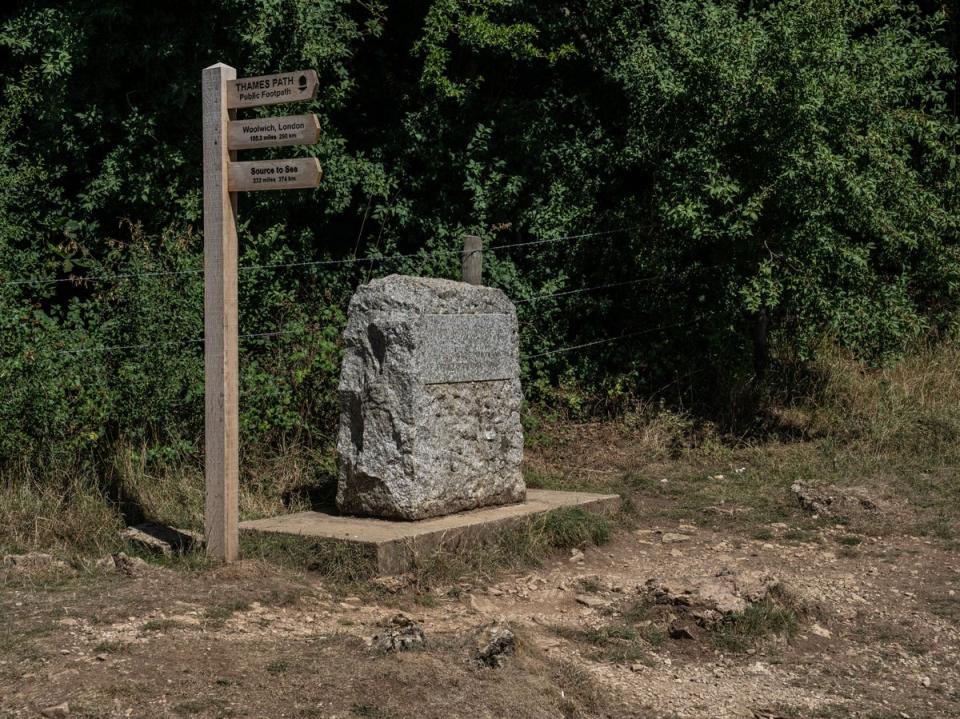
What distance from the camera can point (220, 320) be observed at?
607cm

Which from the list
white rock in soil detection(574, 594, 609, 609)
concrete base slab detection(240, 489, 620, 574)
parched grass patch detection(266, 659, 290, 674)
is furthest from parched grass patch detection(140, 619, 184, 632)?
white rock in soil detection(574, 594, 609, 609)

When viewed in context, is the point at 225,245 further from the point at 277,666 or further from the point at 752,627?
the point at 752,627

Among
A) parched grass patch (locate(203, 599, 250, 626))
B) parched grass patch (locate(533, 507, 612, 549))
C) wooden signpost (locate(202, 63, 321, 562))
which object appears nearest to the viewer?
parched grass patch (locate(203, 599, 250, 626))

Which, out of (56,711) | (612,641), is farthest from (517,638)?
(56,711)

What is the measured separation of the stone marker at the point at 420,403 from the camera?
6867 mm

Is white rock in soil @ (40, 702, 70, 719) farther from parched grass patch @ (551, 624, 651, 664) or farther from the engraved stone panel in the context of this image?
the engraved stone panel

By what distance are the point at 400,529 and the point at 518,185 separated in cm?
545

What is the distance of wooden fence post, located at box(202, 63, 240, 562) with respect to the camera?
6.09m

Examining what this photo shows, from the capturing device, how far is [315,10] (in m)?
10.4

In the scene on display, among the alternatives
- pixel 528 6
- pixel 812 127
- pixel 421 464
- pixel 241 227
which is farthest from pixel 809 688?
pixel 528 6

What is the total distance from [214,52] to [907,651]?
793 centimetres

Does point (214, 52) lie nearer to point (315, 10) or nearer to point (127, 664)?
point (315, 10)

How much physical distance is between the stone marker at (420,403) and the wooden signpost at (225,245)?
103 centimetres

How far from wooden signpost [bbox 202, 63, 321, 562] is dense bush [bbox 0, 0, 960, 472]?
1.80 metres
